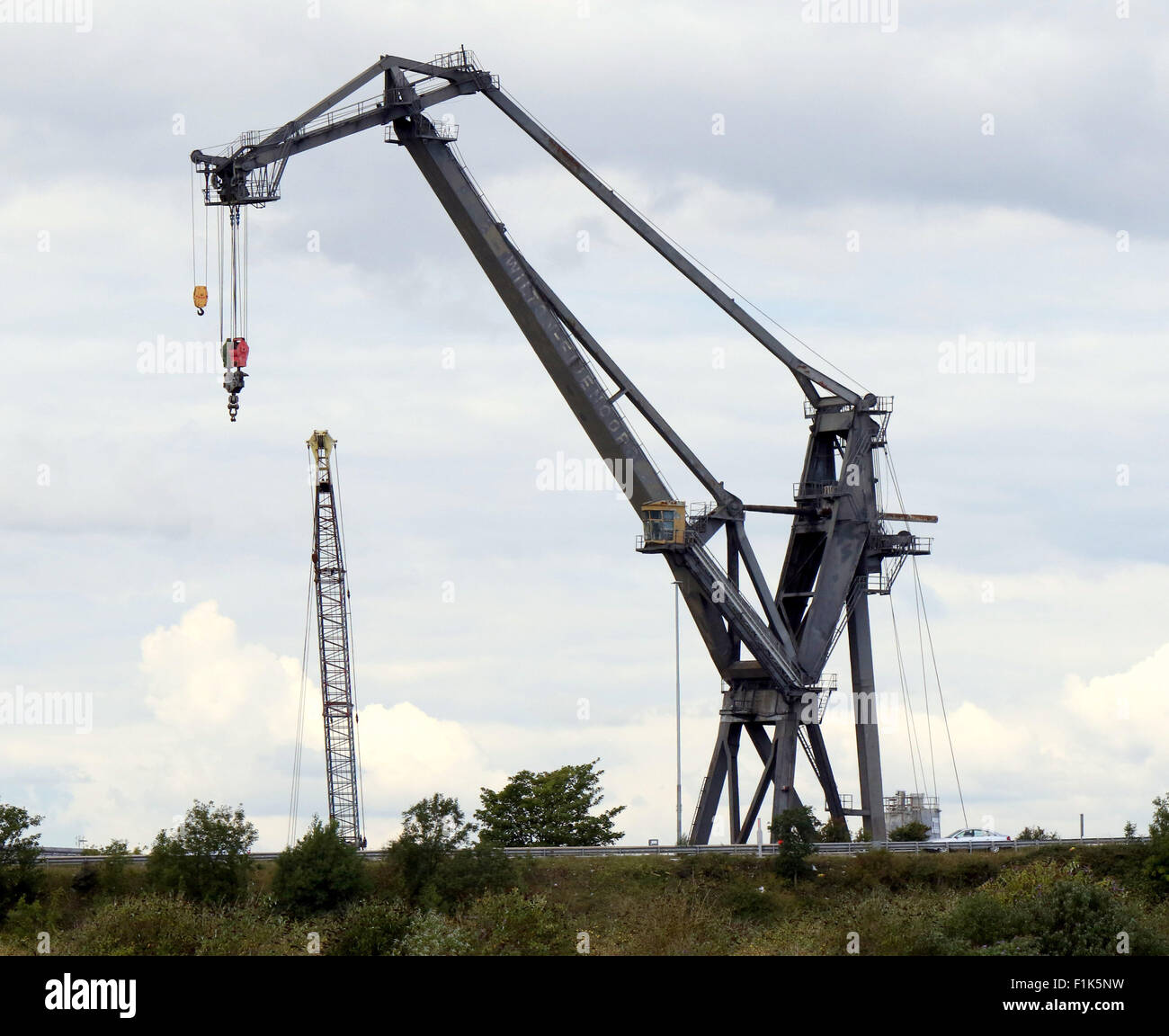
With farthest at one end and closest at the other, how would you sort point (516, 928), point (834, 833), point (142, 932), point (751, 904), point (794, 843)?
point (834, 833)
point (794, 843)
point (751, 904)
point (516, 928)
point (142, 932)

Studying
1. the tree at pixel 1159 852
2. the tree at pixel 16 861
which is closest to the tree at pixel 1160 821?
the tree at pixel 1159 852

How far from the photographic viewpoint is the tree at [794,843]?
66500mm

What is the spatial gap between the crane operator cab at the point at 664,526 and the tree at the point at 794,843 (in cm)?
1110

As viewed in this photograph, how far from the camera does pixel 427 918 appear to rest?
186ft

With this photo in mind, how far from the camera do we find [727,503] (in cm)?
7350

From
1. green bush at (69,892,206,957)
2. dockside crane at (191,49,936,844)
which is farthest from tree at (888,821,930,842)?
green bush at (69,892,206,957)

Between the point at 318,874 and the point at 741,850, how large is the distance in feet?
53.1

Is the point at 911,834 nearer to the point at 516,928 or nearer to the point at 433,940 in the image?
the point at 516,928

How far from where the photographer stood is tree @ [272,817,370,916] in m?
63.0

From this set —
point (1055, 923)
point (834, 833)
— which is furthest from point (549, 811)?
point (1055, 923)

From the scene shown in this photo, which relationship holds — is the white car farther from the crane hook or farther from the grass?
the crane hook

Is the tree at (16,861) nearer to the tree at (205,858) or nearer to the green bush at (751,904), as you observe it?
the tree at (205,858)
